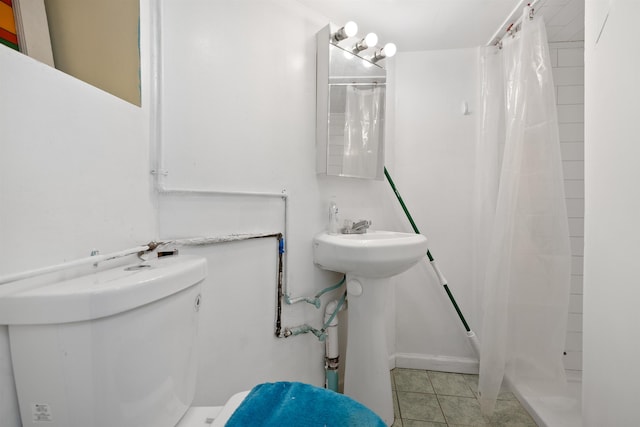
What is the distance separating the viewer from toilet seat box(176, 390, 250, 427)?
1.99ft

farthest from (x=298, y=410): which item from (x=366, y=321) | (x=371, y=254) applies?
(x=366, y=321)

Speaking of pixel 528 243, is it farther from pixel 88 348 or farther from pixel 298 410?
pixel 88 348

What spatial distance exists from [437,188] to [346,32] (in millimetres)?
1010

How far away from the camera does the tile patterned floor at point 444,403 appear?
129 cm

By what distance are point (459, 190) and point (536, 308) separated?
0.72 meters

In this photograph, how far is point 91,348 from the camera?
1.54 feet

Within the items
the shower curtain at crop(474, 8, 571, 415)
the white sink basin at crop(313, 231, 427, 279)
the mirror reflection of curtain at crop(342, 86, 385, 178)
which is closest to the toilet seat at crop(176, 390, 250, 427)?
the white sink basin at crop(313, 231, 427, 279)

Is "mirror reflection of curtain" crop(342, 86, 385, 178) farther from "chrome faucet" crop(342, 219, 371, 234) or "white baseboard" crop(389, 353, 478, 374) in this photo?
"white baseboard" crop(389, 353, 478, 374)

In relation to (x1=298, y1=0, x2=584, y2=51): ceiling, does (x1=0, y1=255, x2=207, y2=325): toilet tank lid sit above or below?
below

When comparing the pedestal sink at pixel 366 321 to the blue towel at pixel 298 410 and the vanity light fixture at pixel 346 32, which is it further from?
the vanity light fixture at pixel 346 32

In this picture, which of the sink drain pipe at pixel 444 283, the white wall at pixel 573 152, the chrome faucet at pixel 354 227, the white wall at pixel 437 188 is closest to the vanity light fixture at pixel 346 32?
the white wall at pixel 437 188

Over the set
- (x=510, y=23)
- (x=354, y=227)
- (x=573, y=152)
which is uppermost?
(x=510, y=23)

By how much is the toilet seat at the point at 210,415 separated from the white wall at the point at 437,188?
1.33 m

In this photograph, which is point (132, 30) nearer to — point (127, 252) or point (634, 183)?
point (127, 252)
